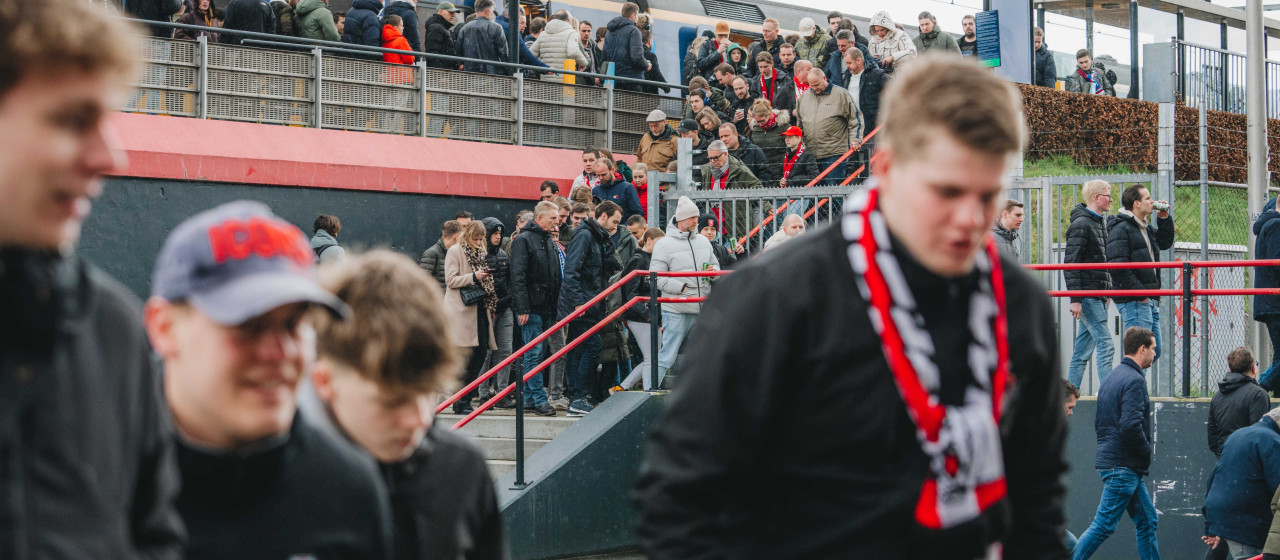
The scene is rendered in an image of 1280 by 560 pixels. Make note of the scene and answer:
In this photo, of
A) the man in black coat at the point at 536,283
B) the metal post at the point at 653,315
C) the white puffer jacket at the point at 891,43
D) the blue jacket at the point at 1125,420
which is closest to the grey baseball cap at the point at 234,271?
the blue jacket at the point at 1125,420

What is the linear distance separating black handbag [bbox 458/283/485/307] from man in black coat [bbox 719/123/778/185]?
3385 millimetres

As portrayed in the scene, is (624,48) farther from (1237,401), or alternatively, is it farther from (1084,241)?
(1237,401)

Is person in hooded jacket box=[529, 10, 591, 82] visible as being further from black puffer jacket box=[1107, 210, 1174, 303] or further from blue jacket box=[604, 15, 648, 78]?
black puffer jacket box=[1107, 210, 1174, 303]

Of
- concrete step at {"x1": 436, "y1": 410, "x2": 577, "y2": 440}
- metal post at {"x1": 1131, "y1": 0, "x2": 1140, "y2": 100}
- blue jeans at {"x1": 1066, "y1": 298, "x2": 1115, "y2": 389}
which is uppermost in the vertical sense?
metal post at {"x1": 1131, "y1": 0, "x2": 1140, "y2": 100}

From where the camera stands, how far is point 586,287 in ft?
36.1

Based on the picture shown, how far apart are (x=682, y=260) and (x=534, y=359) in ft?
4.72

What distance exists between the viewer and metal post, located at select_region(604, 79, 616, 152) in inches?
635

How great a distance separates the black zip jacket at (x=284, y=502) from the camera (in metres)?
1.99

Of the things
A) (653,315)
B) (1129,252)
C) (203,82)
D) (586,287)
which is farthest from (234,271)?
(203,82)

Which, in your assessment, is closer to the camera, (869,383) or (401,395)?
(869,383)

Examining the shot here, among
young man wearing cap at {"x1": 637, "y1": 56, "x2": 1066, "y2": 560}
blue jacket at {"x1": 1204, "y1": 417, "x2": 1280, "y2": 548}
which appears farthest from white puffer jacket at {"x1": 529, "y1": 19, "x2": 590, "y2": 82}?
young man wearing cap at {"x1": 637, "y1": 56, "x2": 1066, "y2": 560}

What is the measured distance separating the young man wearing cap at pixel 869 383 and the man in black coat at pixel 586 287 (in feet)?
27.9

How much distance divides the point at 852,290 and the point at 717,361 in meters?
0.26

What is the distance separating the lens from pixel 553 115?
52.0ft
